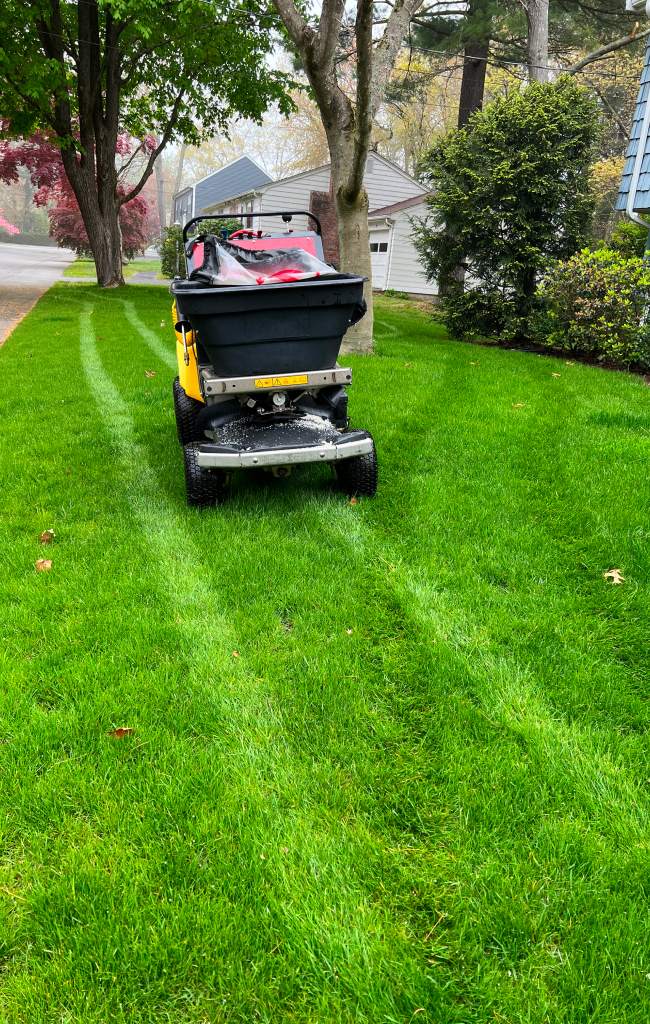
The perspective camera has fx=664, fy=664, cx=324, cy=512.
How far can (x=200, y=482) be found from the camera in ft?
12.9

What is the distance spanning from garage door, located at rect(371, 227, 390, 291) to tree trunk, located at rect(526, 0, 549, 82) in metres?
8.24

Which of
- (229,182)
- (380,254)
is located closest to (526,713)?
(380,254)

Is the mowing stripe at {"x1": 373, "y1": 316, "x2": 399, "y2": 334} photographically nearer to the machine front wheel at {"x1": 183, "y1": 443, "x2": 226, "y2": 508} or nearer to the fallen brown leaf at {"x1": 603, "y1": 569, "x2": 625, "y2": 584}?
the machine front wheel at {"x1": 183, "y1": 443, "x2": 226, "y2": 508}

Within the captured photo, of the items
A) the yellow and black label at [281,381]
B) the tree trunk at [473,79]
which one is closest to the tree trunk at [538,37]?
the tree trunk at [473,79]

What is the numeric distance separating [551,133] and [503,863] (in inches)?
429

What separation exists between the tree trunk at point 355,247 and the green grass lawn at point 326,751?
16.4ft

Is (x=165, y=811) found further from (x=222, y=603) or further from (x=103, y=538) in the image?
(x=103, y=538)

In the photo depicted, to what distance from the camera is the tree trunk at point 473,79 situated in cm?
1647

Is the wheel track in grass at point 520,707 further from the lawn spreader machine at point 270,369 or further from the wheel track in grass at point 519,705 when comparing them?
the lawn spreader machine at point 270,369

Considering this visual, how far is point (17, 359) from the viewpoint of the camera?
28.1 ft

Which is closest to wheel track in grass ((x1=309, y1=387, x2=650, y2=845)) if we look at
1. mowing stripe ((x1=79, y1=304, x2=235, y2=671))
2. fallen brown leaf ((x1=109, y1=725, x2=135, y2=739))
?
mowing stripe ((x1=79, y1=304, x2=235, y2=671))

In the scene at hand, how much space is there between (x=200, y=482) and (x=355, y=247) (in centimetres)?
628

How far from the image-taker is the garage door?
22.9m

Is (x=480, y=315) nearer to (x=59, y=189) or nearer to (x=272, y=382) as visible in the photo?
(x=272, y=382)
